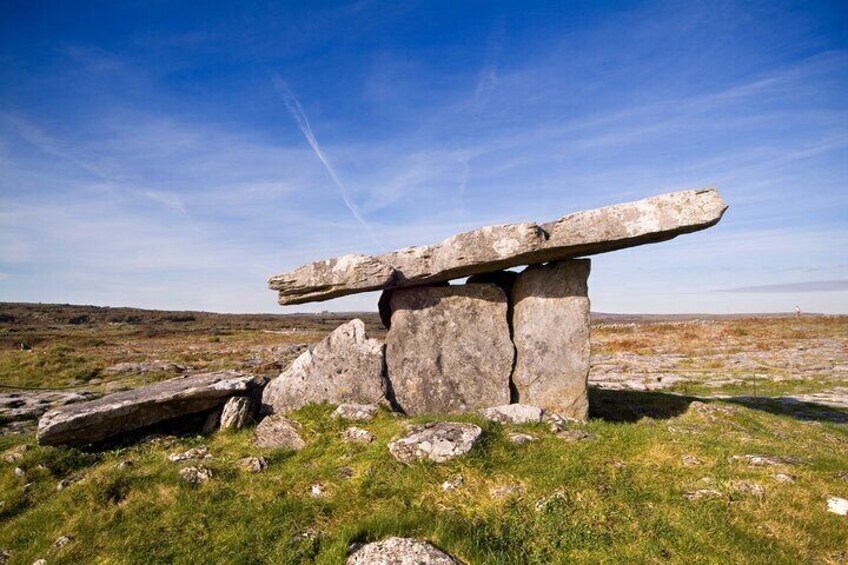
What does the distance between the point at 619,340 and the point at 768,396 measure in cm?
2245

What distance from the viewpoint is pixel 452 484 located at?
7.44 meters

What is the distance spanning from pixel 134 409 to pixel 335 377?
426 cm

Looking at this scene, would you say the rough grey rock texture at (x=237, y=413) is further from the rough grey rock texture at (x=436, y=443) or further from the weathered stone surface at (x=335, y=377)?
the rough grey rock texture at (x=436, y=443)

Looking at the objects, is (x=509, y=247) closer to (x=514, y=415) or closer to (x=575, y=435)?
(x=514, y=415)

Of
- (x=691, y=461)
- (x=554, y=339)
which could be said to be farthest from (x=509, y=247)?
(x=691, y=461)

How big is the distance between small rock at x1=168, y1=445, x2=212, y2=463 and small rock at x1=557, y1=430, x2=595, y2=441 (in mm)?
6626

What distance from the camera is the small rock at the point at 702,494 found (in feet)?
22.9

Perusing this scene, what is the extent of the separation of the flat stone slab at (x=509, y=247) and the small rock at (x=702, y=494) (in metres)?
5.12

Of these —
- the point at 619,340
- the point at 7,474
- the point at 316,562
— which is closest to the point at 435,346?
the point at 316,562

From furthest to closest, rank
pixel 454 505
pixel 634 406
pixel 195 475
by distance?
pixel 634 406
pixel 195 475
pixel 454 505

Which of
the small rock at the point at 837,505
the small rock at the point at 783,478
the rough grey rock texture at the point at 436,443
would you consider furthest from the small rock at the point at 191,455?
the small rock at the point at 837,505

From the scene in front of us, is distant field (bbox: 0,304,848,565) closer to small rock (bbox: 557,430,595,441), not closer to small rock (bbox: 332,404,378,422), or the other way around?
small rock (bbox: 557,430,595,441)

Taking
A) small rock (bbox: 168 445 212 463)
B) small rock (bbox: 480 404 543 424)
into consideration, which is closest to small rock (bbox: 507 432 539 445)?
small rock (bbox: 480 404 543 424)

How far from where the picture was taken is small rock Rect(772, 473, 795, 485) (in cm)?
722
